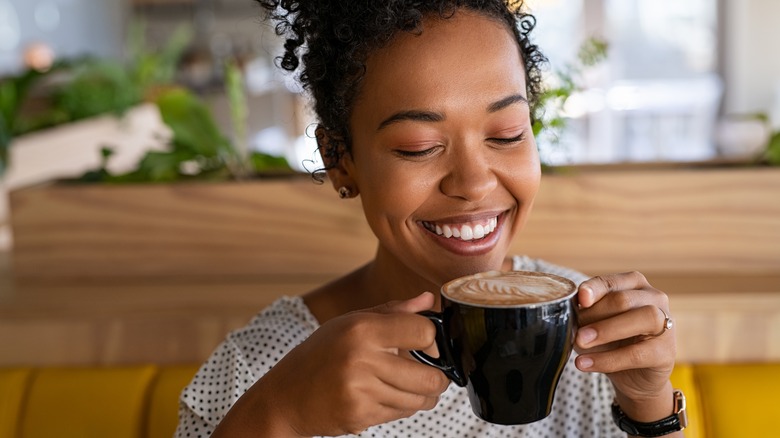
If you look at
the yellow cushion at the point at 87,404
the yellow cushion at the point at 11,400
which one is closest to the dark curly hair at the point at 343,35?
the yellow cushion at the point at 87,404

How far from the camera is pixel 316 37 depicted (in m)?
1.14

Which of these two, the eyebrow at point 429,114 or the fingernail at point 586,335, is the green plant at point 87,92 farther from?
the fingernail at point 586,335

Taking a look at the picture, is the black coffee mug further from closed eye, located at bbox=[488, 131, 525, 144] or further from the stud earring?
the stud earring

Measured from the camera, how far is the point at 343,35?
1094 mm

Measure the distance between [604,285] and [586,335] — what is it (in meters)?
0.07

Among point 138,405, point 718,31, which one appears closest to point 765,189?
point 138,405

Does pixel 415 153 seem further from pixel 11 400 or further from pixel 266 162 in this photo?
pixel 266 162

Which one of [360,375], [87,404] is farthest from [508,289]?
[87,404]

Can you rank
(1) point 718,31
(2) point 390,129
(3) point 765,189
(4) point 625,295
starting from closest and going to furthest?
1. (4) point 625,295
2. (2) point 390,129
3. (3) point 765,189
4. (1) point 718,31

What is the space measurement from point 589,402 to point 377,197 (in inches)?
21.5

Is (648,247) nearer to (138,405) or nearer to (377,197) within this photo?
(377,197)

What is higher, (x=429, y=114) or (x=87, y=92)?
(x=429, y=114)

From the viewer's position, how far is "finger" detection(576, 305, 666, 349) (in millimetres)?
896

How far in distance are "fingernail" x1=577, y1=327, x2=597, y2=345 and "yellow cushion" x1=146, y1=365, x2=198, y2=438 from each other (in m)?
0.79
